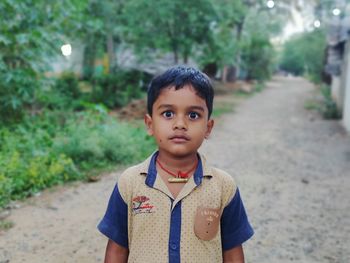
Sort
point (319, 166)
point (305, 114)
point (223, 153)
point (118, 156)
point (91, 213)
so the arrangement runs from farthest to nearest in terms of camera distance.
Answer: point (305, 114)
point (223, 153)
point (319, 166)
point (118, 156)
point (91, 213)

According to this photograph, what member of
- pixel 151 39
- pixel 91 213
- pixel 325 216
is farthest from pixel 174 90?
pixel 151 39

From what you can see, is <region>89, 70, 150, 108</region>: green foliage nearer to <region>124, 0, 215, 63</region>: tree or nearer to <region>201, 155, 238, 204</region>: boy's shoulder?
<region>124, 0, 215, 63</region>: tree

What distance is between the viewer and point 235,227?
6.27 feet

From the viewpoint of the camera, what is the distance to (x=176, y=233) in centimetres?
177

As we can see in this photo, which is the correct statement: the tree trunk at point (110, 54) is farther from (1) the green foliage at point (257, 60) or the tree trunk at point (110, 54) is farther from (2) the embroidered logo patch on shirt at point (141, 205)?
(2) the embroidered logo patch on shirt at point (141, 205)

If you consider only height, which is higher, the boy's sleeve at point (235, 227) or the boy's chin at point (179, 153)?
the boy's chin at point (179, 153)

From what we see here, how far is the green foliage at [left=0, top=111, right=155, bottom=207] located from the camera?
550 cm

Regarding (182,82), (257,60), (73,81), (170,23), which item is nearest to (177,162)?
(182,82)

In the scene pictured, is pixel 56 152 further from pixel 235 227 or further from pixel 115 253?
pixel 235 227

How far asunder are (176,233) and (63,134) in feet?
21.1

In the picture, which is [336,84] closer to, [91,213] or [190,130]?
[91,213]

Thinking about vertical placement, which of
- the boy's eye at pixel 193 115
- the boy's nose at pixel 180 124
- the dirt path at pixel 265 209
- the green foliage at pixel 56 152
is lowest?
the dirt path at pixel 265 209

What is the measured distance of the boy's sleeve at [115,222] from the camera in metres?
1.87

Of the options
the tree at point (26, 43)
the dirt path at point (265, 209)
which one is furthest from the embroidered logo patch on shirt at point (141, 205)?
the tree at point (26, 43)
